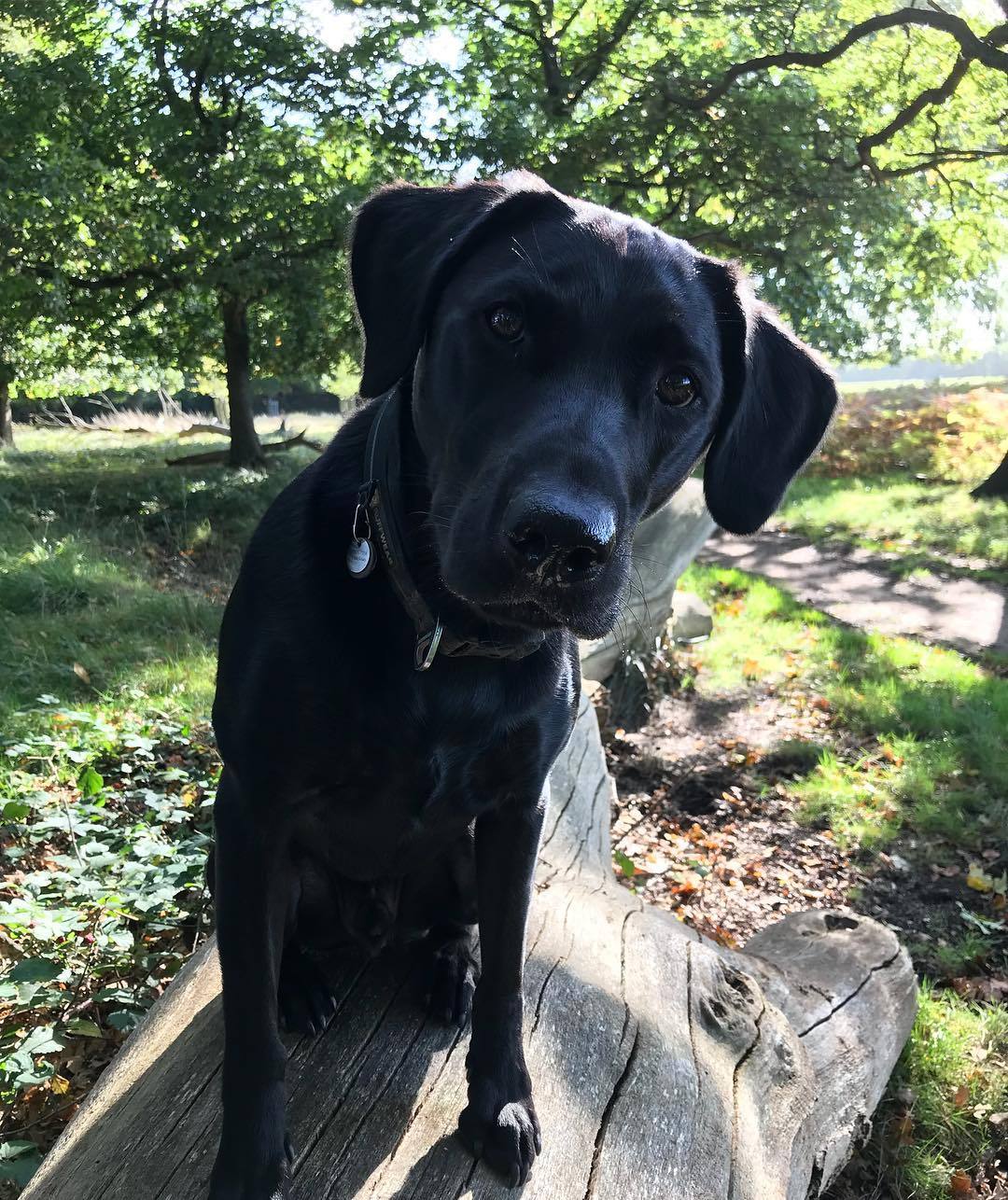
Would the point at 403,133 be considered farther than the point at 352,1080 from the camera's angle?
Yes

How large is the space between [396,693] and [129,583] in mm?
5212

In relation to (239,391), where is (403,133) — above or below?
above

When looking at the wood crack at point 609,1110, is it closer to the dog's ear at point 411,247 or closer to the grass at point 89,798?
A: the grass at point 89,798

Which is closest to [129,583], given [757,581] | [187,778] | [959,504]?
[187,778]

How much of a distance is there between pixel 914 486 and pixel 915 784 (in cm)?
1170

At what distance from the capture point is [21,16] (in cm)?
1034

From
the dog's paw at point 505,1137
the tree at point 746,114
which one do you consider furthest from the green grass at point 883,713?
the tree at point 746,114

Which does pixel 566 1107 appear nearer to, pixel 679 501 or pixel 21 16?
pixel 679 501

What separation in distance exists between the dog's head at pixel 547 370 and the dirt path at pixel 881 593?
661 centimetres

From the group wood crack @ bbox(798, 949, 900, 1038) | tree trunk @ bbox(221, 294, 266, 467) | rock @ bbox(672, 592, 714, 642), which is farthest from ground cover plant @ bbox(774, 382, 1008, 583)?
wood crack @ bbox(798, 949, 900, 1038)

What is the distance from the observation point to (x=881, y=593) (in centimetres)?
956

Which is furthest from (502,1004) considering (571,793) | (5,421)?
(5,421)

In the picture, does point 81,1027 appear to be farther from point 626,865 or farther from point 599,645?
point 599,645

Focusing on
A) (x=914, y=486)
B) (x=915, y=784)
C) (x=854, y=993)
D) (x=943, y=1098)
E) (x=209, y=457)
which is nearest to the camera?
(x=854, y=993)
